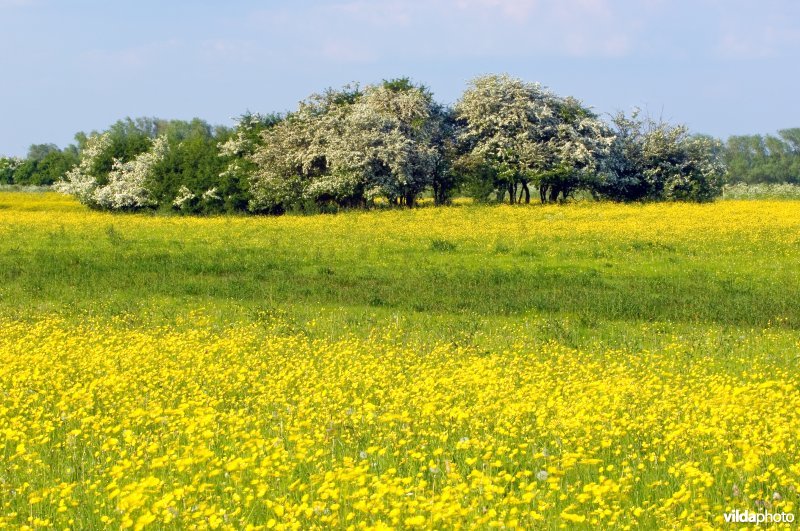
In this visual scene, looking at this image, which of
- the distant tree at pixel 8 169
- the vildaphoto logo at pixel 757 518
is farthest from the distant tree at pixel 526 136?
the distant tree at pixel 8 169

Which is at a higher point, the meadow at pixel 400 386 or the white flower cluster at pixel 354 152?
the white flower cluster at pixel 354 152

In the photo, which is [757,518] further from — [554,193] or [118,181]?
[118,181]

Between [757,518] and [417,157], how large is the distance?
5310 centimetres

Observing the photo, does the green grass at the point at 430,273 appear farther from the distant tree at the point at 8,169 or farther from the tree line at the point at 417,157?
the distant tree at the point at 8,169

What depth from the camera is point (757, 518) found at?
681 cm

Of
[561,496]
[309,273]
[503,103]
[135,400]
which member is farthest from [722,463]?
[503,103]

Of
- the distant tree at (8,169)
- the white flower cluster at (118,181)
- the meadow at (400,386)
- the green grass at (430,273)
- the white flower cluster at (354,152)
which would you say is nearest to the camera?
the meadow at (400,386)

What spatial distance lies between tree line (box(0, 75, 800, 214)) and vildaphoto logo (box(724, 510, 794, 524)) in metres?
51.2

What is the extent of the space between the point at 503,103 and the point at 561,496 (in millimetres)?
57352

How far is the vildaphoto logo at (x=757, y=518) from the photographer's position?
676 cm

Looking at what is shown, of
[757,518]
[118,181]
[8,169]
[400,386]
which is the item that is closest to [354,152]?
[118,181]

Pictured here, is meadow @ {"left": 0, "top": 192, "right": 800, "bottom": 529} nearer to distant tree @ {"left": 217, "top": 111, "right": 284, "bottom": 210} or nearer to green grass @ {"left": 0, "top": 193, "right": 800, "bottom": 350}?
green grass @ {"left": 0, "top": 193, "right": 800, "bottom": 350}

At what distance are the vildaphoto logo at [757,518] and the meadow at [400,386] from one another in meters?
0.15

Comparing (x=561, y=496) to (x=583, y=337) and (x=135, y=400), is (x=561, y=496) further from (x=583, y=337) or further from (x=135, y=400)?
(x=583, y=337)
